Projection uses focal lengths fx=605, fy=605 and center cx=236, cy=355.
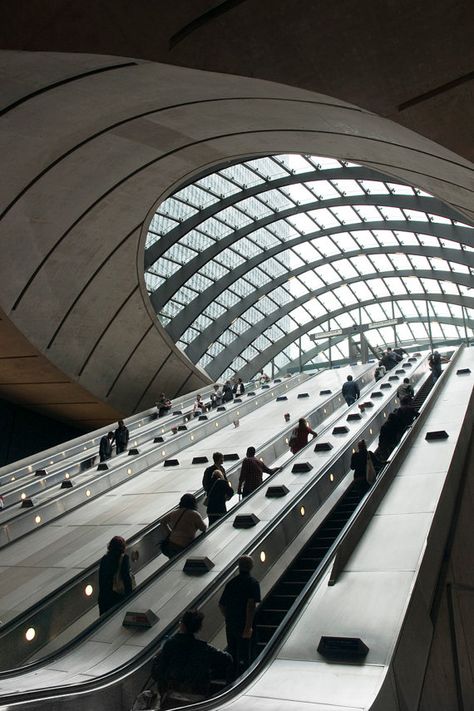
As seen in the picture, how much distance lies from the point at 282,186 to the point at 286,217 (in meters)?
4.71

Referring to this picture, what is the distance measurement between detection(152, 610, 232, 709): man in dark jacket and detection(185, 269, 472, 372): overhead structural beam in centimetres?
3489

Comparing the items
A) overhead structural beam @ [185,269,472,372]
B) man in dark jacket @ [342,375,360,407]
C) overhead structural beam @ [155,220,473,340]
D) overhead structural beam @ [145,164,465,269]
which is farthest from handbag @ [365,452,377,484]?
overhead structural beam @ [185,269,472,372]

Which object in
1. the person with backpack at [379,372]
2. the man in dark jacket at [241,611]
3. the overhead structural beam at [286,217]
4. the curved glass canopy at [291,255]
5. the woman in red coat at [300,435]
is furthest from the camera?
the curved glass canopy at [291,255]

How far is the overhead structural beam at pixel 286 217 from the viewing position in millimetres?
31312

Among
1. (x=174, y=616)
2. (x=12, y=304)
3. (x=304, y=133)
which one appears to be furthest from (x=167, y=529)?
(x=12, y=304)

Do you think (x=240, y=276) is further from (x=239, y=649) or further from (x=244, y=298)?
(x=239, y=649)

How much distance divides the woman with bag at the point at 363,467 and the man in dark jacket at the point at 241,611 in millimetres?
4310

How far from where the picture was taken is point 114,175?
18797mm

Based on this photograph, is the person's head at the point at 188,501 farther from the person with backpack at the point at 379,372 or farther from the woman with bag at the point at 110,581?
the person with backpack at the point at 379,372

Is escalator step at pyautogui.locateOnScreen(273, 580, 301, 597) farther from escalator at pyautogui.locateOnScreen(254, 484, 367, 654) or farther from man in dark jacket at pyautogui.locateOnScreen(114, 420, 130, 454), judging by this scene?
man in dark jacket at pyautogui.locateOnScreen(114, 420, 130, 454)

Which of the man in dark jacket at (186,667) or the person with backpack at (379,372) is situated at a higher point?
the person with backpack at (379,372)

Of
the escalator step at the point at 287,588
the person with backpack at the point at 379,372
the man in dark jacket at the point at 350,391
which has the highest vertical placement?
the person with backpack at the point at 379,372

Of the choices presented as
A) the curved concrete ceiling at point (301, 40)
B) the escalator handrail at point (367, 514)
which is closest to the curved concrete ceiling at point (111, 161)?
the curved concrete ceiling at point (301, 40)

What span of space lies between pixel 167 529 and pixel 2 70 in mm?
8322
